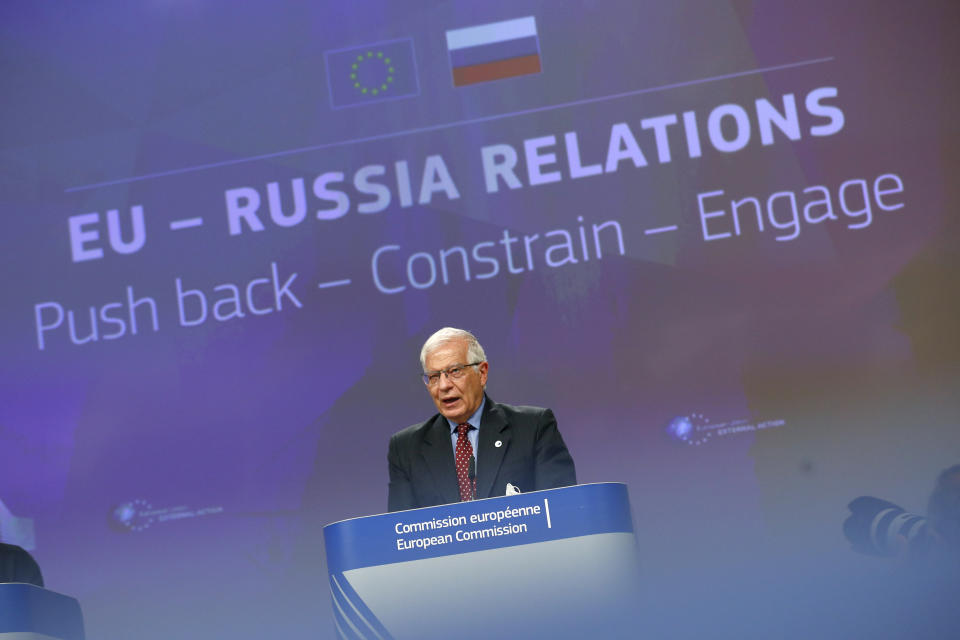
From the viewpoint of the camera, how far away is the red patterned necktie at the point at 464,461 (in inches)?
137

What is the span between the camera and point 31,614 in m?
2.96

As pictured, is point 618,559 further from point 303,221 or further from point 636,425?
point 303,221

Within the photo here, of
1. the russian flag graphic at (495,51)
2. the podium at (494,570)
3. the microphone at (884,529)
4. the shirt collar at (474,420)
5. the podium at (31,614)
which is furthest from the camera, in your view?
the russian flag graphic at (495,51)

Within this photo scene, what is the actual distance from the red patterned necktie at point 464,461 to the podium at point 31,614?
1.25 m

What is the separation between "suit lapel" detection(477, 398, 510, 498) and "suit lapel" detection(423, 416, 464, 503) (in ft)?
0.28

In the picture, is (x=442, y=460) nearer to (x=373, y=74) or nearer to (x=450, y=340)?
(x=450, y=340)

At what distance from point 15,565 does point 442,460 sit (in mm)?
1612

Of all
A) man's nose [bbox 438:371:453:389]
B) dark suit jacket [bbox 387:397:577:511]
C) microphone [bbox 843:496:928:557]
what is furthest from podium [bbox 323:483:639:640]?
microphone [bbox 843:496:928:557]

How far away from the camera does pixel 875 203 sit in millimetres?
5473

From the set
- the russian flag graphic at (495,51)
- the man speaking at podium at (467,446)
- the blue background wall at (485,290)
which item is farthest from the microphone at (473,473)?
the russian flag graphic at (495,51)

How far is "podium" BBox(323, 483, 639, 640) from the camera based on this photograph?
2619 mm

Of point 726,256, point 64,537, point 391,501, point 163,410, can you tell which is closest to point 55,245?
point 163,410

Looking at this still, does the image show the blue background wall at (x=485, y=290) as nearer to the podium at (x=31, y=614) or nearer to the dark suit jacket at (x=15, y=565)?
the dark suit jacket at (x=15, y=565)

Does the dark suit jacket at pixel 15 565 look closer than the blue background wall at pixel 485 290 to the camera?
Yes
